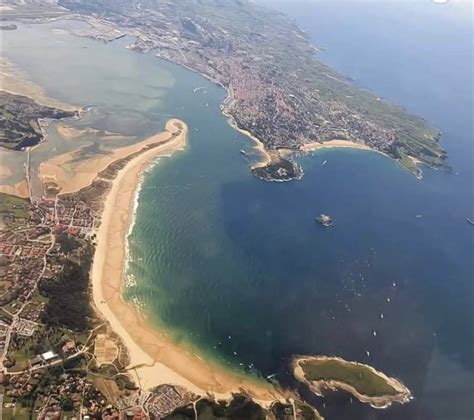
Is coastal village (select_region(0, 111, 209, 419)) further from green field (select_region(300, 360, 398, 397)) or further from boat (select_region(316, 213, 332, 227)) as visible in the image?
boat (select_region(316, 213, 332, 227))

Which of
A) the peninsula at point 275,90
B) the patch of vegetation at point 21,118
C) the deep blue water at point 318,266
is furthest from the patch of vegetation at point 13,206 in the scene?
the peninsula at point 275,90

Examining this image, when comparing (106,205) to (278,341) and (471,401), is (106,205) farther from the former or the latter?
(471,401)

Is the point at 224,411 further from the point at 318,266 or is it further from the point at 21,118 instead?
the point at 21,118

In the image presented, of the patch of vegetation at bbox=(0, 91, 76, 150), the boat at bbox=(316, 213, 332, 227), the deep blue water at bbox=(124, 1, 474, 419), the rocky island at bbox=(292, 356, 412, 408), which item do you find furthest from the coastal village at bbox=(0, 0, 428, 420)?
the deep blue water at bbox=(124, 1, 474, 419)

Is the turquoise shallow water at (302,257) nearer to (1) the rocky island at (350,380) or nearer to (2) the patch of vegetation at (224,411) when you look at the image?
(1) the rocky island at (350,380)

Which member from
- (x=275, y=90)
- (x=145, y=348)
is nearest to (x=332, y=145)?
(x=275, y=90)

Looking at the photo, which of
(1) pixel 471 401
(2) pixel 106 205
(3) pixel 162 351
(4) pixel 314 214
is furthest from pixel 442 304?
(2) pixel 106 205
